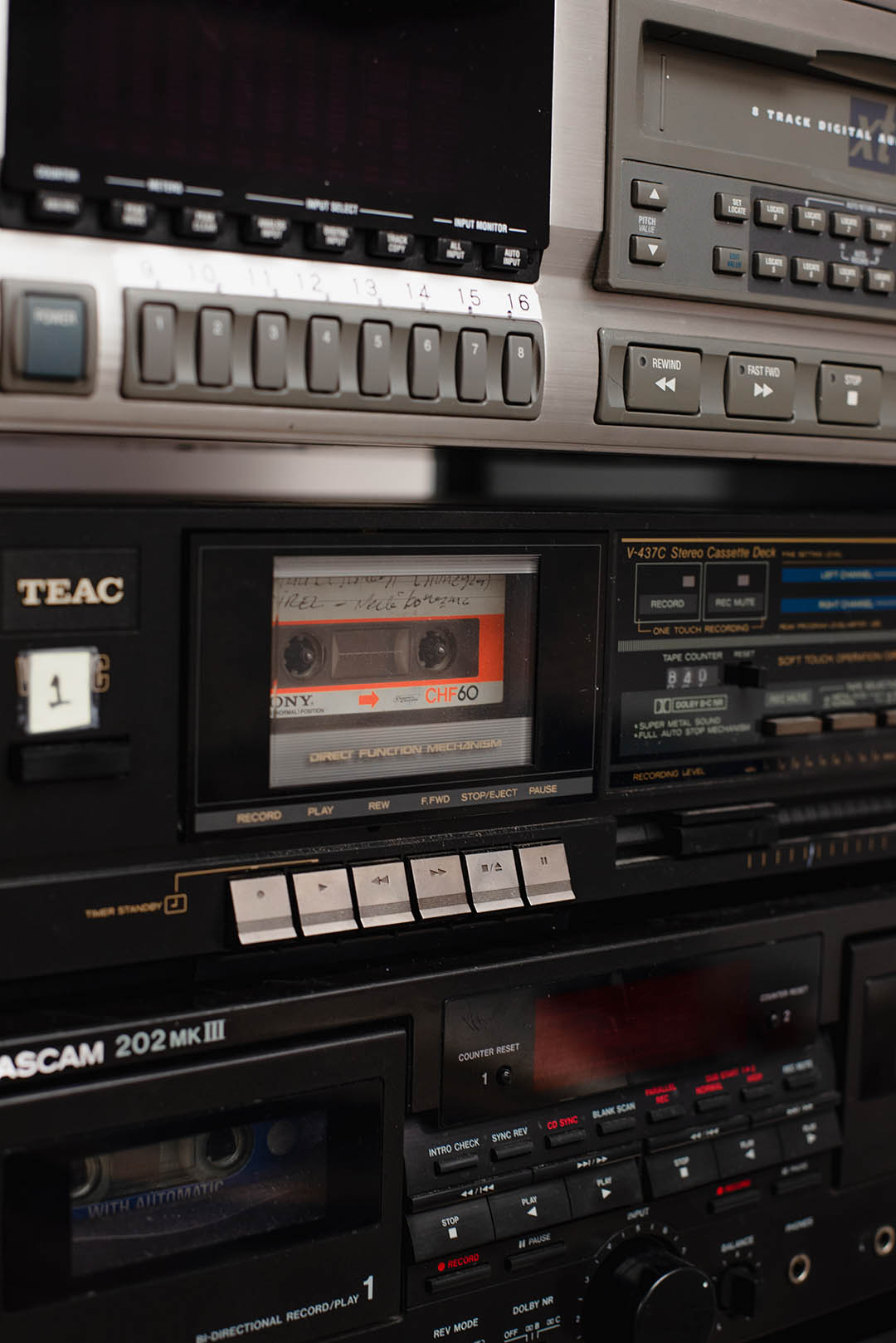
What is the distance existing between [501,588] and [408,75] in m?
0.33

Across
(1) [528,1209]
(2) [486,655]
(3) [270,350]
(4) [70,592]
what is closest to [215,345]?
(3) [270,350]

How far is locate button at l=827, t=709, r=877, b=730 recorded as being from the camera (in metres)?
1.00

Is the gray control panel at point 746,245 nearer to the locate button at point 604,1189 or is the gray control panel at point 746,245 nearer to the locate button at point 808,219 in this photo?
the locate button at point 808,219

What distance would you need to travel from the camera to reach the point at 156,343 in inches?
27.2

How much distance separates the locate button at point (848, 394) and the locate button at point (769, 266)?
0.26ft

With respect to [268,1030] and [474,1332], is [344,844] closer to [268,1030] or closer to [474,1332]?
[268,1030]

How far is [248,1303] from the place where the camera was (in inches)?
30.7

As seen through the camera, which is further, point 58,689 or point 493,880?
point 493,880

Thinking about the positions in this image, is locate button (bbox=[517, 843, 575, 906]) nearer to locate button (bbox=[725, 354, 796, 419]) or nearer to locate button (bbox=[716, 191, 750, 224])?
locate button (bbox=[725, 354, 796, 419])

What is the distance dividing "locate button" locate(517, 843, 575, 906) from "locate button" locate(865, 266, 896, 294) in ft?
1.57

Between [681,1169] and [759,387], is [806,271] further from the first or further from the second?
[681,1169]

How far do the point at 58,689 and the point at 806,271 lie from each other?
1.97 feet

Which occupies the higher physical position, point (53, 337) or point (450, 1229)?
point (53, 337)

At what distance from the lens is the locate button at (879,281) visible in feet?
3.12
